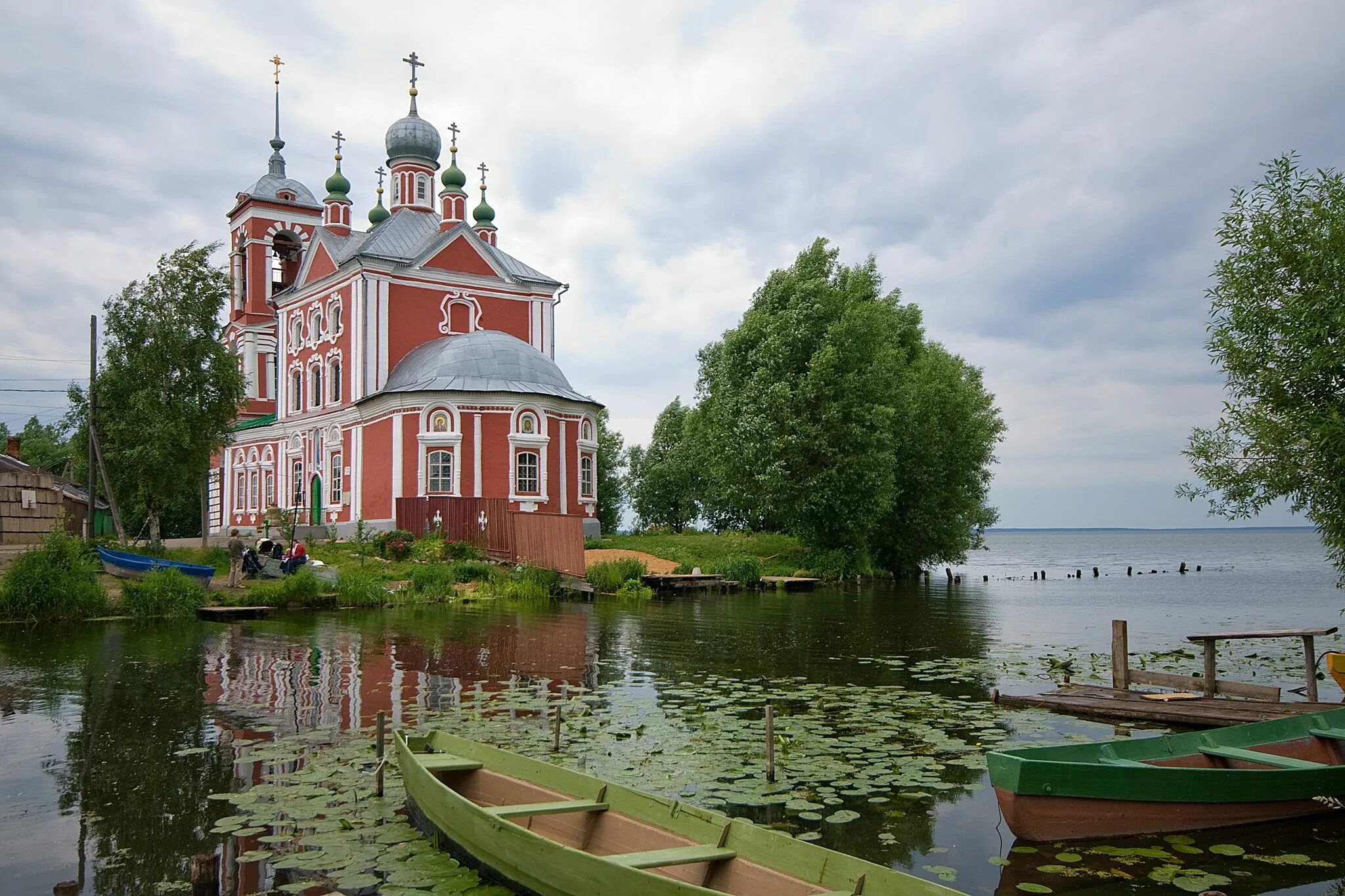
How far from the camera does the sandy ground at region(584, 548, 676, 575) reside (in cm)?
3494

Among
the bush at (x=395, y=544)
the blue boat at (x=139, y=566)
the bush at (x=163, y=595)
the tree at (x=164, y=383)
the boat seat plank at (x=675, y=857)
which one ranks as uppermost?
the tree at (x=164, y=383)

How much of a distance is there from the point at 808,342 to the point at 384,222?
796 inches

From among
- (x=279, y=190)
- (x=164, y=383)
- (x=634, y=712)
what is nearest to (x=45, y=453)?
(x=279, y=190)

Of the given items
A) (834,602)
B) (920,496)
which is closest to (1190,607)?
(834,602)

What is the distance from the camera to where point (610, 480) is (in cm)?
7006

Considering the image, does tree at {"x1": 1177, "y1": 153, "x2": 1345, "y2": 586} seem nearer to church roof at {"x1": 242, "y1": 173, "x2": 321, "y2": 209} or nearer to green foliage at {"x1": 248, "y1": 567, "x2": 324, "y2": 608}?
green foliage at {"x1": 248, "y1": 567, "x2": 324, "y2": 608}

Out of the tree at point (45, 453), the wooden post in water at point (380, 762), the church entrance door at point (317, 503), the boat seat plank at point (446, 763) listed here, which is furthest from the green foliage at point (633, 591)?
the tree at point (45, 453)

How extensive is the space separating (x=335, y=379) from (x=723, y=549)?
18088 mm

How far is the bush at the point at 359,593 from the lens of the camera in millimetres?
26641

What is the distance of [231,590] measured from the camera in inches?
1043

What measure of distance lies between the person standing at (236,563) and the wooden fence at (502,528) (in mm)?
6771

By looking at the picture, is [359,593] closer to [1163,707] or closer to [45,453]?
[1163,707]

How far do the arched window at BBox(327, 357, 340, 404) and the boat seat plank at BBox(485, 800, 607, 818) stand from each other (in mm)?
38852

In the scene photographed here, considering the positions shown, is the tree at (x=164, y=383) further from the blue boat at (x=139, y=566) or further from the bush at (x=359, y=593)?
Result: the bush at (x=359, y=593)
